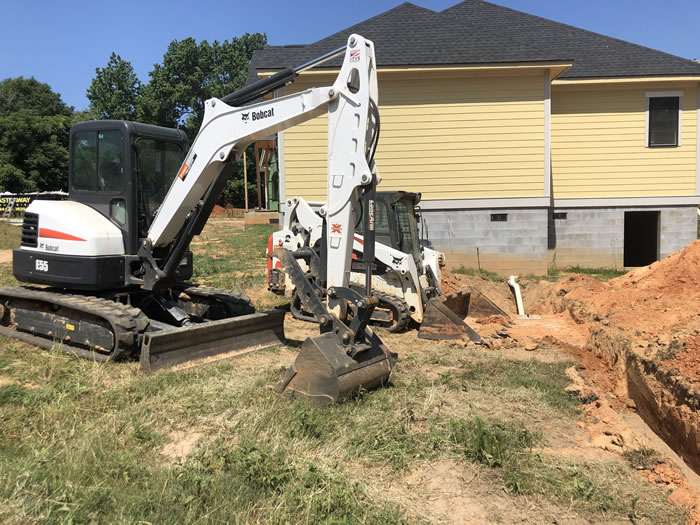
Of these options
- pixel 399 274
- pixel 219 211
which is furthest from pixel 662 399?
pixel 219 211

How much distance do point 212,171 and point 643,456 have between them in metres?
5.24

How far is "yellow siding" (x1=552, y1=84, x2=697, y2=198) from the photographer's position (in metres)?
15.0

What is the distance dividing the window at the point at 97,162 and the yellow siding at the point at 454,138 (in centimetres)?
743

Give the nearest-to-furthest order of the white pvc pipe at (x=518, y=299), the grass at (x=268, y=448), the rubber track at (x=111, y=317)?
the grass at (x=268, y=448)
the rubber track at (x=111, y=317)
the white pvc pipe at (x=518, y=299)

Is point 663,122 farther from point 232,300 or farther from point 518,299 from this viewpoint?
point 232,300

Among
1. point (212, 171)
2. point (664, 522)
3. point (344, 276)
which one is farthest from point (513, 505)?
point (212, 171)

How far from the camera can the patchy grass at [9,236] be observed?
1875 cm

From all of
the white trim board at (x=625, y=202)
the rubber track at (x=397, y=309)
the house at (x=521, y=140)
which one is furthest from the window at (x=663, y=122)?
the rubber track at (x=397, y=309)

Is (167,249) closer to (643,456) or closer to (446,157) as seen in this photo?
(643,456)

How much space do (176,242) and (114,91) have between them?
51.5m

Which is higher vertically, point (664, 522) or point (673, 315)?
point (673, 315)

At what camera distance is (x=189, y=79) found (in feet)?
171

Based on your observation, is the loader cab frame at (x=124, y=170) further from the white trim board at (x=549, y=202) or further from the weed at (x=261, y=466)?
the white trim board at (x=549, y=202)

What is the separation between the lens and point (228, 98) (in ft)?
20.8
